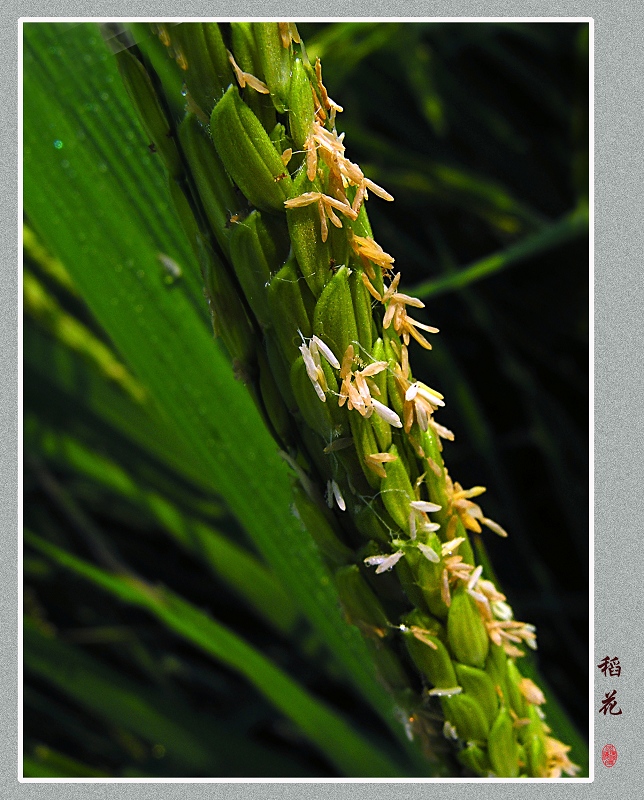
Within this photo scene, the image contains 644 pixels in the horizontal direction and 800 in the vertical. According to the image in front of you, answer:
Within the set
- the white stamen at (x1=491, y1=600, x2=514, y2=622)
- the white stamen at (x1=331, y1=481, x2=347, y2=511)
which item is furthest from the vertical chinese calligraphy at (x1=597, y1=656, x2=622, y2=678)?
the white stamen at (x1=331, y1=481, x2=347, y2=511)

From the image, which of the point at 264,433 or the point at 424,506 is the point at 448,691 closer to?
the point at 424,506

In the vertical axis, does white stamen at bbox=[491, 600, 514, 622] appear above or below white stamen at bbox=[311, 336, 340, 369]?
below

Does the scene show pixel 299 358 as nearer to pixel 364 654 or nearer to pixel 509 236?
pixel 364 654

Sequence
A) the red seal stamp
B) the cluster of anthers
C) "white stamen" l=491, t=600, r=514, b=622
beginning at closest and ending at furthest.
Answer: the cluster of anthers
"white stamen" l=491, t=600, r=514, b=622
the red seal stamp

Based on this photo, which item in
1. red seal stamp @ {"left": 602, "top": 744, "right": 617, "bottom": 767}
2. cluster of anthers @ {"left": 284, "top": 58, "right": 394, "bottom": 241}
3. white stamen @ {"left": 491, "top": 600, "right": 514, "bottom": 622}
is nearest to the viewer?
cluster of anthers @ {"left": 284, "top": 58, "right": 394, "bottom": 241}

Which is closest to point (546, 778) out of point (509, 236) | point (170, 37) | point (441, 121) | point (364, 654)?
point (364, 654)

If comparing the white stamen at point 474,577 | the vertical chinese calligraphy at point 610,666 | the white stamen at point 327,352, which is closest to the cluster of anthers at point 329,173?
the white stamen at point 327,352

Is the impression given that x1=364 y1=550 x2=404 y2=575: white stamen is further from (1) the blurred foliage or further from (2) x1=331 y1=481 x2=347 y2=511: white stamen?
(1) the blurred foliage
